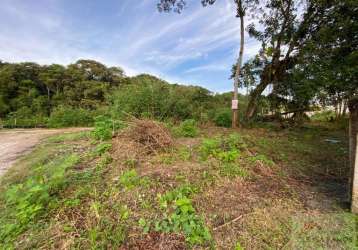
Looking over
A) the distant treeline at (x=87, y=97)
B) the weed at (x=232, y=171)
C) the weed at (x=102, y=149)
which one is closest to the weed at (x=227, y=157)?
the weed at (x=232, y=171)

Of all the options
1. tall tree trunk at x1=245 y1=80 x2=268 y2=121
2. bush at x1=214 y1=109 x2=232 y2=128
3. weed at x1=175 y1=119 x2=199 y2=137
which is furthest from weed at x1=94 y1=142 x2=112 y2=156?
tall tree trunk at x1=245 y1=80 x2=268 y2=121

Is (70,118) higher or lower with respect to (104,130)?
higher

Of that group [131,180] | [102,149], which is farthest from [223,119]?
[131,180]

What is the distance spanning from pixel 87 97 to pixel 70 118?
28.0ft

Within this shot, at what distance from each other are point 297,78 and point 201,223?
4784 mm

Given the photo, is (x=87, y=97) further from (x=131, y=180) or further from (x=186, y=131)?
(x=131, y=180)

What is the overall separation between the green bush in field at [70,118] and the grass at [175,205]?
7223 millimetres

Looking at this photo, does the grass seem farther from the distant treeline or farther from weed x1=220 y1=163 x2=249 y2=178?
the distant treeline

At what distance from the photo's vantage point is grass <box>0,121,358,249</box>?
1.22 meters

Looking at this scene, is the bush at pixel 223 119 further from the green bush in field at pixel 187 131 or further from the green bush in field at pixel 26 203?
the green bush in field at pixel 26 203

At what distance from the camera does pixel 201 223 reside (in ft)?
4.40

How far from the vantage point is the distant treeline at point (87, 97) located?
17.3 ft

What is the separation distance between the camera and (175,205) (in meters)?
1.50

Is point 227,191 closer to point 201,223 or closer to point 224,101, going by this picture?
point 201,223
